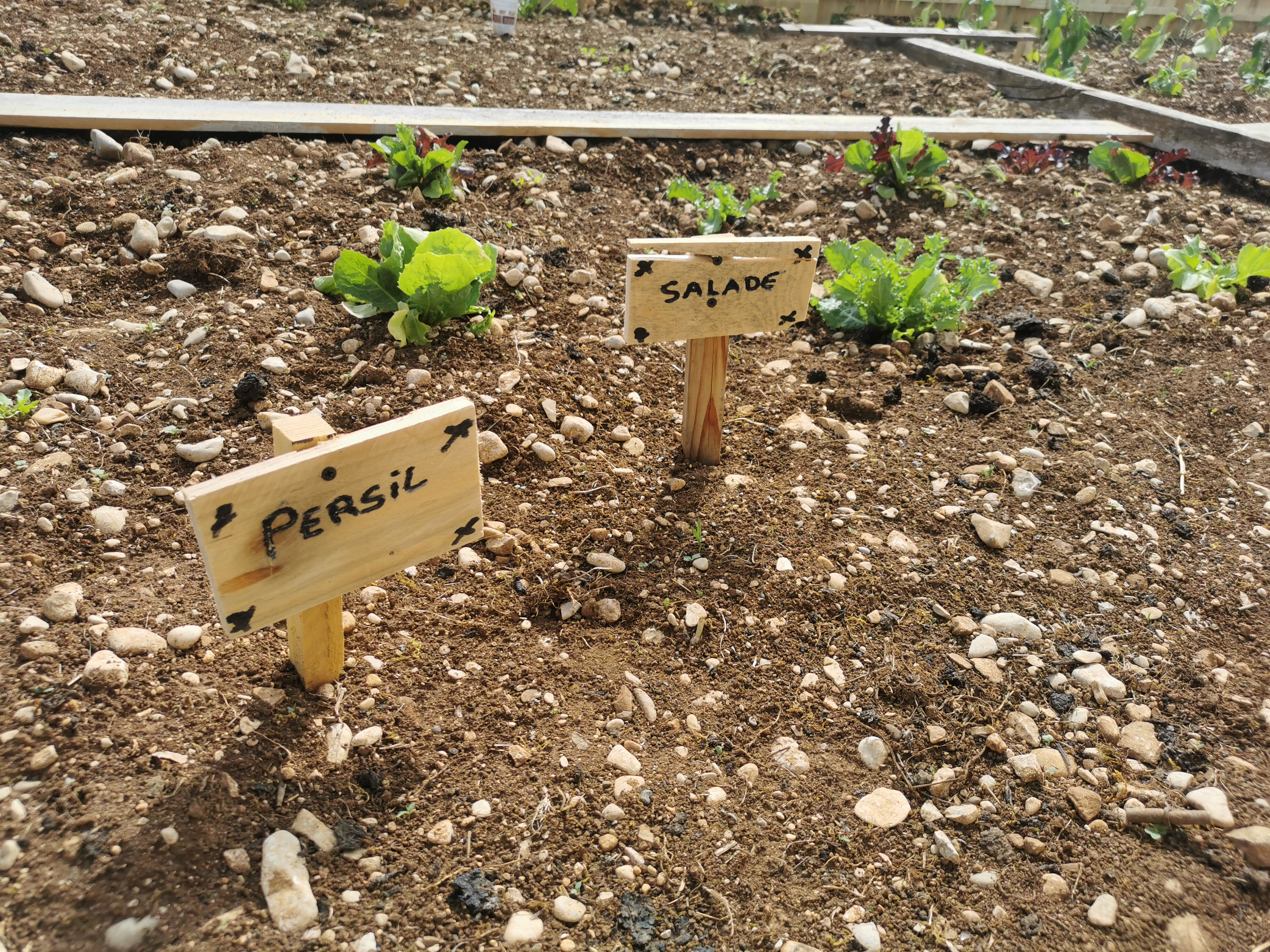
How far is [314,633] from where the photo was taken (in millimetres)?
1895

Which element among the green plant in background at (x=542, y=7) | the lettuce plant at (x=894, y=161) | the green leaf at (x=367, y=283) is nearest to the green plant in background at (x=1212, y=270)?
the lettuce plant at (x=894, y=161)

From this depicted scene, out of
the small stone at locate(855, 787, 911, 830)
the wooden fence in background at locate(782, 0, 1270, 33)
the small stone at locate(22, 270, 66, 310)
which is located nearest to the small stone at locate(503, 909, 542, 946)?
the small stone at locate(855, 787, 911, 830)

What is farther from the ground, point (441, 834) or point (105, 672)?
point (105, 672)

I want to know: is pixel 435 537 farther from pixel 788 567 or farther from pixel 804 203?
pixel 804 203

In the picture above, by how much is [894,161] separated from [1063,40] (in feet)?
12.3

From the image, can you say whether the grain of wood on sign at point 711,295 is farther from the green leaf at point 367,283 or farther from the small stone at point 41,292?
the small stone at point 41,292

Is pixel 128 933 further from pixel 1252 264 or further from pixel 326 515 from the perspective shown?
pixel 1252 264

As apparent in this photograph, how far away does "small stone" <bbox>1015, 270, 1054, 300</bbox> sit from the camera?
3822 millimetres

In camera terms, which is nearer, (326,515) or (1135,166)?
(326,515)

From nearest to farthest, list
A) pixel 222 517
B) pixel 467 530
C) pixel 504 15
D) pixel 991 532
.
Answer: pixel 222 517 → pixel 467 530 → pixel 991 532 → pixel 504 15

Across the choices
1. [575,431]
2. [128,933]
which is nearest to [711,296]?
[575,431]

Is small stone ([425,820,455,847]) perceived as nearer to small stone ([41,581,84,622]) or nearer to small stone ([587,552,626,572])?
small stone ([587,552,626,572])

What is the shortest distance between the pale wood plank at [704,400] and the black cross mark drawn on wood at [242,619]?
1.44 meters

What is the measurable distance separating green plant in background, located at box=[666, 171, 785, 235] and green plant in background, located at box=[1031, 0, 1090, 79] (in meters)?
3.93
